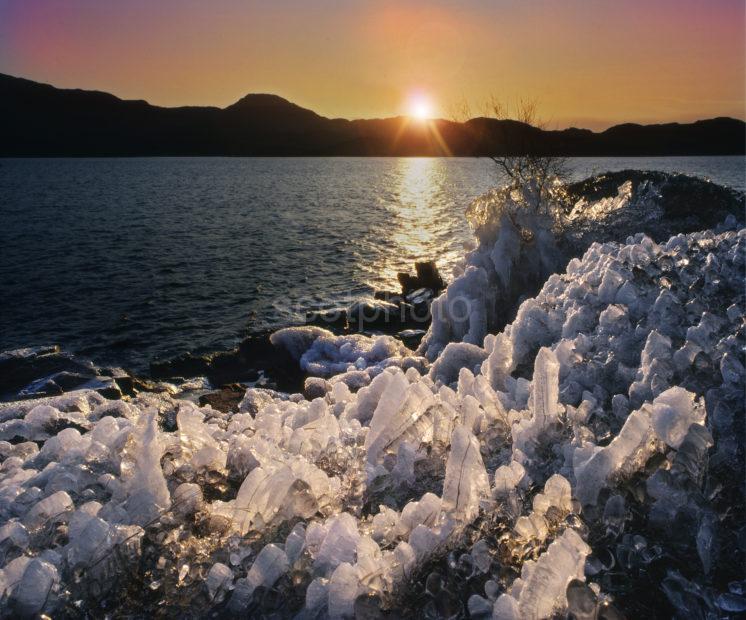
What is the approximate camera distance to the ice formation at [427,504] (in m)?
2.93

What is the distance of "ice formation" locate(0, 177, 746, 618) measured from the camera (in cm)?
293

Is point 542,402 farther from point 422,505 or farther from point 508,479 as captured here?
point 422,505

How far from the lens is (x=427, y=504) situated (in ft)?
10.9

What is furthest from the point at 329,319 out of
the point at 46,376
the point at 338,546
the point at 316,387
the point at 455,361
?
the point at 338,546

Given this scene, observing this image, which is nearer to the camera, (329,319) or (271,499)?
(271,499)

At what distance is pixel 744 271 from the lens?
22.8ft

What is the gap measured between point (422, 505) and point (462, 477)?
0.31 m

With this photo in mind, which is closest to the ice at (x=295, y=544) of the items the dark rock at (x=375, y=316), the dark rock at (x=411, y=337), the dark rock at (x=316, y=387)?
the dark rock at (x=316, y=387)

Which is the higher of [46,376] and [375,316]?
[46,376]

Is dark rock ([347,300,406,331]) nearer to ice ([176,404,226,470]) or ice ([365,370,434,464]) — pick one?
ice ([176,404,226,470])

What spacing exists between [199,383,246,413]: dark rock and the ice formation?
756 cm

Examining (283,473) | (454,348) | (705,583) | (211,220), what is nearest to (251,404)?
(454,348)

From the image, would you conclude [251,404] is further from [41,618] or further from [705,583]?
[705,583]

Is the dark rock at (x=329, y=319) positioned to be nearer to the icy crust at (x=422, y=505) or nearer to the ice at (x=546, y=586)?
the icy crust at (x=422, y=505)
